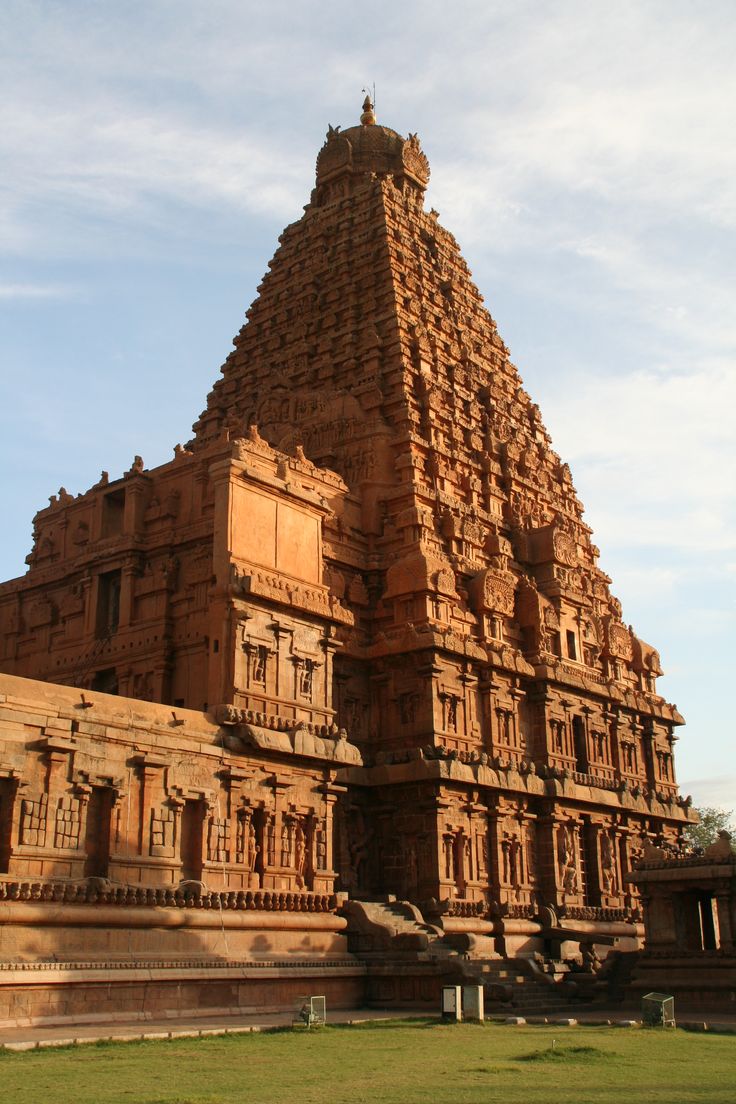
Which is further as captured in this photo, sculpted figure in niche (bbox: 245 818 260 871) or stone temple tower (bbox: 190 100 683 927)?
stone temple tower (bbox: 190 100 683 927)

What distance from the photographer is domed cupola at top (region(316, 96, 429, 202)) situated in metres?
57.1

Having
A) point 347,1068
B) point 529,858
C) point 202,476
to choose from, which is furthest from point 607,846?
point 347,1068

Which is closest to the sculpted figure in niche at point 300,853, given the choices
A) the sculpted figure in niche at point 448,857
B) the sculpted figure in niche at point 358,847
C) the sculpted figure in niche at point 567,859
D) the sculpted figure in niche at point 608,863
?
the sculpted figure in niche at point 358,847

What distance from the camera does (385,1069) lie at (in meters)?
16.3

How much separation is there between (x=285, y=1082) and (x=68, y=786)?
11537mm

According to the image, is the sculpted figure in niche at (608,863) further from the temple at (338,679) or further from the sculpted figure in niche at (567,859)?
the sculpted figure in niche at (567,859)

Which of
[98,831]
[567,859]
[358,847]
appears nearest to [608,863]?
[567,859]

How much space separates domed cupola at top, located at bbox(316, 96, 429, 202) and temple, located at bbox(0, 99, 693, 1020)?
16cm

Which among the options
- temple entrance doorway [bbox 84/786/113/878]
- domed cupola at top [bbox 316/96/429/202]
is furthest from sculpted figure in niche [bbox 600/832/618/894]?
domed cupola at top [bbox 316/96/429/202]

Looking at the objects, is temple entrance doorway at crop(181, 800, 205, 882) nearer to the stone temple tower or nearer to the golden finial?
the stone temple tower

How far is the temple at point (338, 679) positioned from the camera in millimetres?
25812

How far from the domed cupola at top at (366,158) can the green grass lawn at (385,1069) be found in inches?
1748

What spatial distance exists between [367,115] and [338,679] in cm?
3379

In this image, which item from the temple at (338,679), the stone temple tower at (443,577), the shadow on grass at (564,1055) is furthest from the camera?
the stone temple tower at (443,577)
